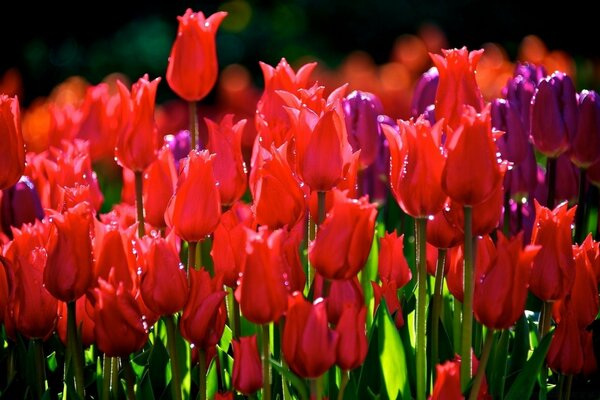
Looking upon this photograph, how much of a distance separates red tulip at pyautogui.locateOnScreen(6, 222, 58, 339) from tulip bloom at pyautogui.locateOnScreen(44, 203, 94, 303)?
0.12 meters

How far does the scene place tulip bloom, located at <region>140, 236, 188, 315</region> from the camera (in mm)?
1756

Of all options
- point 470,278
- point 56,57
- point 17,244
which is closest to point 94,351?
point 17,244

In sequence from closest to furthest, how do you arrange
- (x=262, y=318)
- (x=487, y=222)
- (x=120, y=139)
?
(x=262, y=318)
(x=487, y=222)
(x=120, y=139)

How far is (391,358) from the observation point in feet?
6.52

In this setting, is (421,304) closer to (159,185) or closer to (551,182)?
(159,185)

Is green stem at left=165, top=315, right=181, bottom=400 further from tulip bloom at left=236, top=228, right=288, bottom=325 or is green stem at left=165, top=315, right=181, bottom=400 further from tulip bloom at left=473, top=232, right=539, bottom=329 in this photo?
tulip bloom at left=473, top=232, right=539, bottom=329

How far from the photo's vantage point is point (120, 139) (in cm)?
241

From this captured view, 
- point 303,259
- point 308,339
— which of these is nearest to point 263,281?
point 308,339

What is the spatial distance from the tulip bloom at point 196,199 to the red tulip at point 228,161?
0.20 m

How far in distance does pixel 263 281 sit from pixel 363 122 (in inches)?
43.7

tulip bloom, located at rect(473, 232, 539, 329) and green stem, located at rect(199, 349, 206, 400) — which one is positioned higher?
tulip bloom, located at rect(473, 232, 539, 329)

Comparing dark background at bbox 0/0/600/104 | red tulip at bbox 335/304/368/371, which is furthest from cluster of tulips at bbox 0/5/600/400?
dark background at bbox 0/0/600/104

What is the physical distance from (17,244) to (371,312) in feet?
2.55

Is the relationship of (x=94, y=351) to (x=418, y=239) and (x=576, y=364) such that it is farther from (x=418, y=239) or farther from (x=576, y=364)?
(x=576, y=364)
